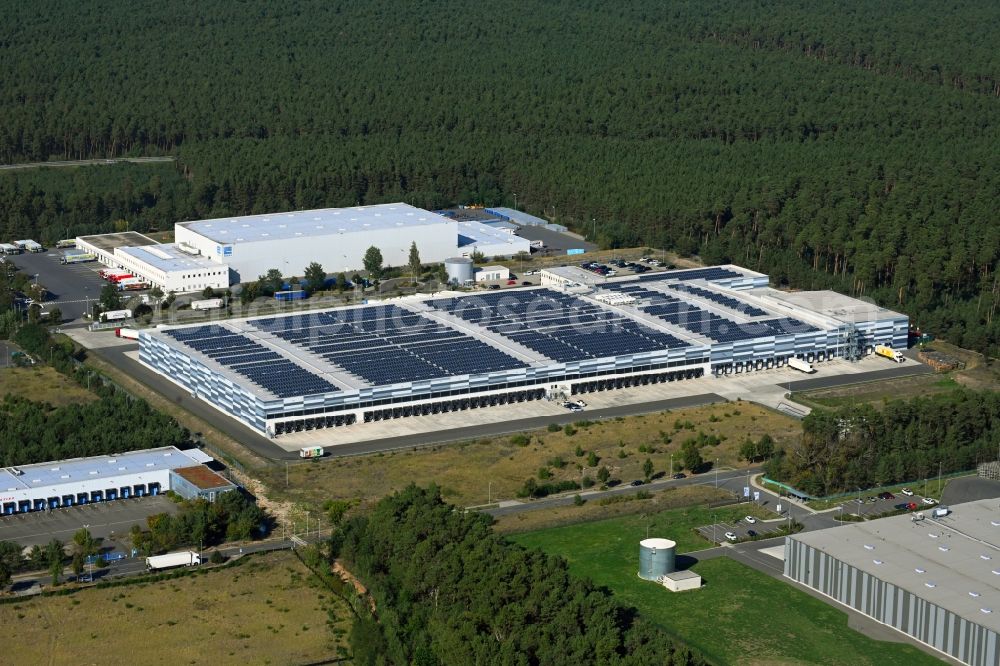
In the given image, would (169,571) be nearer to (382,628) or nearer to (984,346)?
(382,628)

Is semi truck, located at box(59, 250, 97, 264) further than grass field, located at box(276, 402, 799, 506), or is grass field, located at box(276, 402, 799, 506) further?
semi truck, located at box(59, 250, 97, 264)

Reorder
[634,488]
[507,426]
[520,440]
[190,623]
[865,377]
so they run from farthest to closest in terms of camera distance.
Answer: [865,377], [507,426], [520,440], [634,488], [190,623]

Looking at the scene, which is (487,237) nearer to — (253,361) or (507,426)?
(253,361)

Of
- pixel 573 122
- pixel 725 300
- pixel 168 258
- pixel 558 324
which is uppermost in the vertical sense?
pixel 573 122

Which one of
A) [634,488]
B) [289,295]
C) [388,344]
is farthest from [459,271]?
[634,488]

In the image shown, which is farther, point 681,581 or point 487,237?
point 487,237

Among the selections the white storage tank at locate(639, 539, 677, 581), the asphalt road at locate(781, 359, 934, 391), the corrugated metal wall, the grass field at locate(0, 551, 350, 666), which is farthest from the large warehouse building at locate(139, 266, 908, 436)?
the corrugated metal wall

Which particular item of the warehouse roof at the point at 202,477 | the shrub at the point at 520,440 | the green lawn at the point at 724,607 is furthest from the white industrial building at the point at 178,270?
the green lawn at the point at 724,607

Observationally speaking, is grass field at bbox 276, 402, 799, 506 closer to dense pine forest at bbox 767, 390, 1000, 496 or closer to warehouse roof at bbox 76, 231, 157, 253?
dense pine forest at bbox 767, 390, 1000, 496
